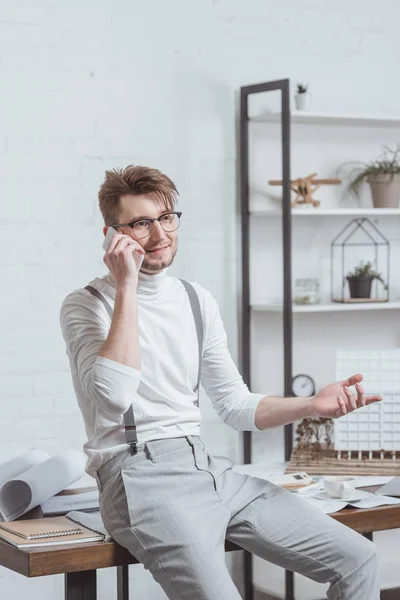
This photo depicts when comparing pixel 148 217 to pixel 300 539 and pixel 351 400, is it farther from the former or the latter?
pixel 300 539

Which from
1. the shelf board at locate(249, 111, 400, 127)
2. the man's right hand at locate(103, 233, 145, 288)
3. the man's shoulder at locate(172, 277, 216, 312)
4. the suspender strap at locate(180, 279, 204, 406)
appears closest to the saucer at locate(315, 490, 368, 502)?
the suspender strap at locate(180, 279, 204, 406)

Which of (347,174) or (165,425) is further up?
(347,174)

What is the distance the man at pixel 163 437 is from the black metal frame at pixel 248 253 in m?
1.35

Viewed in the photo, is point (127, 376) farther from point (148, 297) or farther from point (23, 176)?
point (23, 176)

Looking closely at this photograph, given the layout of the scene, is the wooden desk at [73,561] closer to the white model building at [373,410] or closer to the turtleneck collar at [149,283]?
the turtleneck collar at [149,283]

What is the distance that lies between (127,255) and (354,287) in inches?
79.5

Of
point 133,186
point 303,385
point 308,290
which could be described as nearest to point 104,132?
point 308,290

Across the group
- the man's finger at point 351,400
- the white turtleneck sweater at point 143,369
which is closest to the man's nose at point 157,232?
the white turtleneck sweater at point 143,369

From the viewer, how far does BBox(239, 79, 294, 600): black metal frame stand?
3602mm

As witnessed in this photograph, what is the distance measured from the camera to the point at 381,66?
4.10m

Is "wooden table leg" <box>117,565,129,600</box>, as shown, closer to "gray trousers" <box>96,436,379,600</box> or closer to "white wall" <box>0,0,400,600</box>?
"gray trousers" <box>96,436,379,600</box>

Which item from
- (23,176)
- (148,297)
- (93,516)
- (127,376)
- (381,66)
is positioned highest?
(381,66)

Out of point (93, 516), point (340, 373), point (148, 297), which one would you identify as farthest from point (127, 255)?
point (340, 373)

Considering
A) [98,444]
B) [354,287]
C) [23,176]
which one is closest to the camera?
[98,444]
